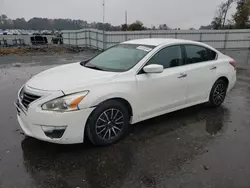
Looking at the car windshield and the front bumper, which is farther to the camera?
the car windshield

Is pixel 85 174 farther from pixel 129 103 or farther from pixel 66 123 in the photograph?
pixel 129 103

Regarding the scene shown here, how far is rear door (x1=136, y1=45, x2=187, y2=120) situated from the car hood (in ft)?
1.94

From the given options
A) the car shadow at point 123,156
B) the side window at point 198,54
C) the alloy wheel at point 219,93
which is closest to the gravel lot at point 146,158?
the car shadow at point 123,156

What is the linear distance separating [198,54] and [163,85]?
132 cm

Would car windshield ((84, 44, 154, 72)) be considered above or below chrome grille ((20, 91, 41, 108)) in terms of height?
above

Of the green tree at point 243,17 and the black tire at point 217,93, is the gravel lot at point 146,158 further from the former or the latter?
the green tree at point 243,17

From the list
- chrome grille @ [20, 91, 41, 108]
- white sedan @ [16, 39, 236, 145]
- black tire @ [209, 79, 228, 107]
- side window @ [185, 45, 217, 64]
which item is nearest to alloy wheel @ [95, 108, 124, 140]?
white sedan @ [16, 39, 236, 145]

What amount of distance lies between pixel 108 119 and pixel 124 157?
0.60 m

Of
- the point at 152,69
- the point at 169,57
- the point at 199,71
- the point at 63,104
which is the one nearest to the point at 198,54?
the point at 199,71

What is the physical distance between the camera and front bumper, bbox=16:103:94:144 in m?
2.91

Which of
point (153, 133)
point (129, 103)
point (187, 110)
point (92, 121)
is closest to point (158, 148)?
point (153, 133)

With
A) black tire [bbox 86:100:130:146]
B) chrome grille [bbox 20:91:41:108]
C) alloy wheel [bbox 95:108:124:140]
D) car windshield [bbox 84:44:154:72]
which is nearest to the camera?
chrome grille [bbox 20:91:41:108]

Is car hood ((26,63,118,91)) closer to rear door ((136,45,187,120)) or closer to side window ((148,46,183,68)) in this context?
rear door ((136,45,187,120))

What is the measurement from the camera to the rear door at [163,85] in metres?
3.64
